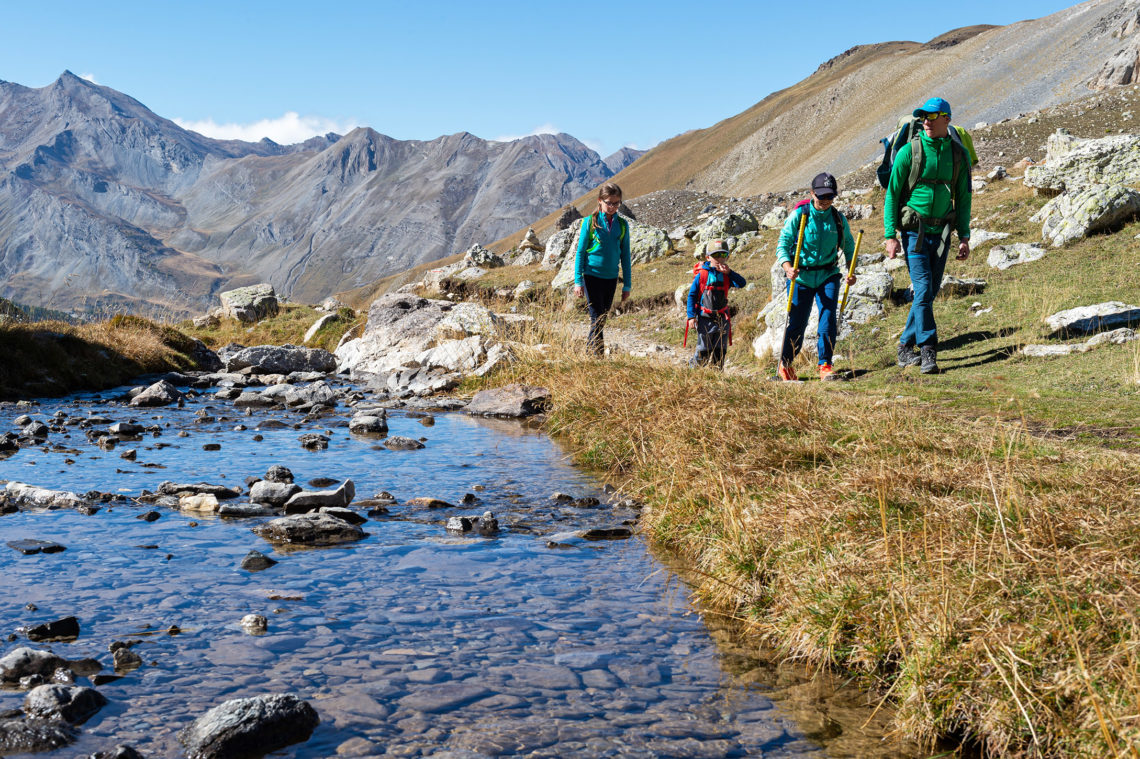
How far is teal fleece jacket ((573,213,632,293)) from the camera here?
1196cm

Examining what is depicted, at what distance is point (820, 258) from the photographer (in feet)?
35.6

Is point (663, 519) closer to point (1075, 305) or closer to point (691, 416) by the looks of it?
point (691, 416)

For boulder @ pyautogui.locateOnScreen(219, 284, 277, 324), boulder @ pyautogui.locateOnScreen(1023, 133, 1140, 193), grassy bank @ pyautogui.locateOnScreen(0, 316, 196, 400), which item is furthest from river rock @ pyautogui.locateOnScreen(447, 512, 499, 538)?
boulder @ pyautogui.locateOnScreen(219, 284, 277, 324)

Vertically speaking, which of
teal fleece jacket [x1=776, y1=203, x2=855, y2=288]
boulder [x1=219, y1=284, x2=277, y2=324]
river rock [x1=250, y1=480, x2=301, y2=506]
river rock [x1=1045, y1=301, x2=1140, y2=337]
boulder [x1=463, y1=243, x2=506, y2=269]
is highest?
boulder [x1=463, y1=243, x2=506, y2=269]

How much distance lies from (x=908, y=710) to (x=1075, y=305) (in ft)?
33.6

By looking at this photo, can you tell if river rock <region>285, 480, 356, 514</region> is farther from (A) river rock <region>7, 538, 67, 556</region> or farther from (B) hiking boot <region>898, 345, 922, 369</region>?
(B) hiking boot <region>898, 345, 922, 369</region>

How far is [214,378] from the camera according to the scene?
1862cm

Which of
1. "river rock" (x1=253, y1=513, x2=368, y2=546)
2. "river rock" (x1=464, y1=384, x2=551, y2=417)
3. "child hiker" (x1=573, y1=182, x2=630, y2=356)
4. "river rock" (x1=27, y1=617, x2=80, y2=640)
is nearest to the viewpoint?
"river rock" (x1=27, y1=617, x2=80, y2=640)

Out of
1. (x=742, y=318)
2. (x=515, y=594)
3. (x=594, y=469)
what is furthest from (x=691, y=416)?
(x=742, y=318)

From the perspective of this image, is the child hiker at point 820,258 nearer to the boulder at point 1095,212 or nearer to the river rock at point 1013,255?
the river rock at point 1013,255

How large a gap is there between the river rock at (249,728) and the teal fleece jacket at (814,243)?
887 cm

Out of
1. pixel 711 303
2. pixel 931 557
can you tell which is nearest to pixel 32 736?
pixel 931 557

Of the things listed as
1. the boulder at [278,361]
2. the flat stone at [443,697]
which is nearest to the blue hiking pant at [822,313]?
the flat stone at [443,697]

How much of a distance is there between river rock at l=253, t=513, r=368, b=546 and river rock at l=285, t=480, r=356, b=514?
1.83 ft
